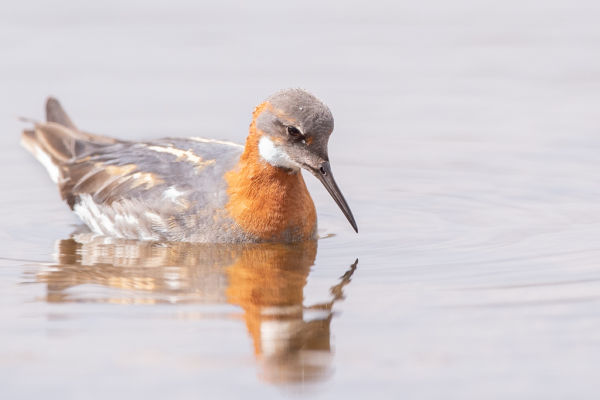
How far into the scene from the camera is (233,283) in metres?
8.81

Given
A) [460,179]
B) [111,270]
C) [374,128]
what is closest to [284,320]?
[111,270]

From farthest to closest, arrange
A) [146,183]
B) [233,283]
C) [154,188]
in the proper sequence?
1. [146,183]
2. [154,188]
3. [233,283]

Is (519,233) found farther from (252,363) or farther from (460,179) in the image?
(252,363)

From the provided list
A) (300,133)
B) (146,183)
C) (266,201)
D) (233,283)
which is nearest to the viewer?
(233,283)

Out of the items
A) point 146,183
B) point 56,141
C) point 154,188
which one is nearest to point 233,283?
point 154,188

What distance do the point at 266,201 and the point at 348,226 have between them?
1104 millimetres

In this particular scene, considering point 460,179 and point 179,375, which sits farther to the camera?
point 460,179

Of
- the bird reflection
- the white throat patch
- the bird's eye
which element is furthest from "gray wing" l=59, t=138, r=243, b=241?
the bird's eye

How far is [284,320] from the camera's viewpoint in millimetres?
7855

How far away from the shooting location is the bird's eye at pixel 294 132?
376 inches

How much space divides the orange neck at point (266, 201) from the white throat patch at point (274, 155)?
2.1 inches

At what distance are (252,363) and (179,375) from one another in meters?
0.50

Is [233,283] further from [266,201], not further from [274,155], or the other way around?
[274,155]

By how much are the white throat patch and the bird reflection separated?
751 mm
